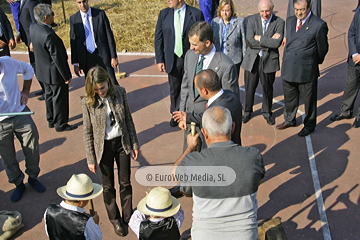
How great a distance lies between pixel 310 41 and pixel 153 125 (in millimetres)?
3148

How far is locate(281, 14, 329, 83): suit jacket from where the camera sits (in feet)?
19.5

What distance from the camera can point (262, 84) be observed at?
696 cm

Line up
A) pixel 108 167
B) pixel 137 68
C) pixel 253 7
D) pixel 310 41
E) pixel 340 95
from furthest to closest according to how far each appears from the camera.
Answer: pixel 253 7 < pixel 137 68 < pixel 340 95 < pixel 310 41 < pixel 108 167

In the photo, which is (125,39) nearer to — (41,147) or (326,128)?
(41,147)

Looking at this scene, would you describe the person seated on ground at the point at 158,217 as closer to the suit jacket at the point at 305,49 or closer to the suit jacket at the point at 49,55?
the suit jacket at the point at 305,49

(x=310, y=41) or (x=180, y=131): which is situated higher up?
(x=310, y=41)

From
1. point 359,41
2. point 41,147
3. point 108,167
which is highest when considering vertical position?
point 359,41

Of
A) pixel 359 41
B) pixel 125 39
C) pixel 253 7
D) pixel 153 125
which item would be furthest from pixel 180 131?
pixel 253 7

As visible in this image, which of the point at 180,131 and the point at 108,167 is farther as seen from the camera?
the point at 180,131

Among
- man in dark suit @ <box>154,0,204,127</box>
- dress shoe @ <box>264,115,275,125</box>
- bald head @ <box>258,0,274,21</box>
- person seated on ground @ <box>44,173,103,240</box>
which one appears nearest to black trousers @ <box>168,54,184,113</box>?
man in dark suit @ <box>154,0,204,127</box>

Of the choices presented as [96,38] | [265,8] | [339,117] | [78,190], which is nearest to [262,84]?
[265,8]

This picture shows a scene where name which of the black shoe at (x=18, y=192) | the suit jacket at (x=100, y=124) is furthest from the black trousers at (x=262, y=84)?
the black shoe at (x=18, y=192)

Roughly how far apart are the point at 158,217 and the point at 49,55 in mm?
4196

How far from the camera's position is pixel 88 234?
337cm
